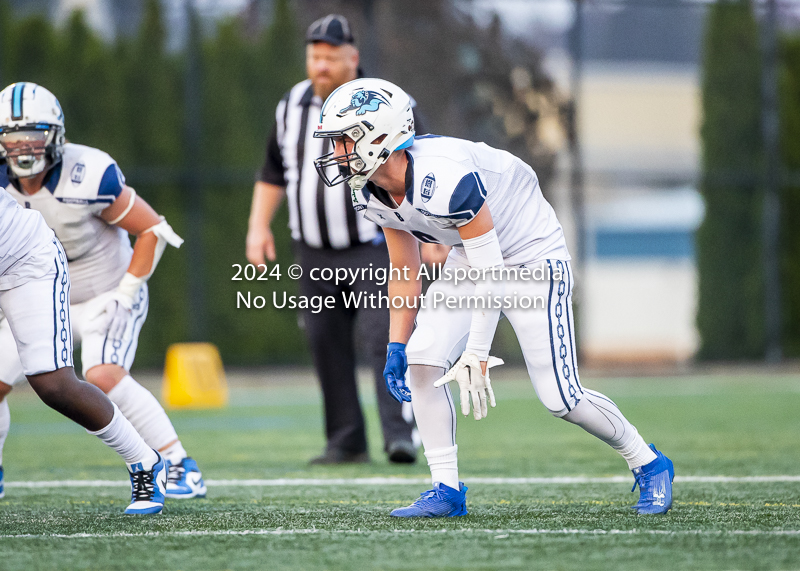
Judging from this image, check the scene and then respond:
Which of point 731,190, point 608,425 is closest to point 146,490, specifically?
point 608,425

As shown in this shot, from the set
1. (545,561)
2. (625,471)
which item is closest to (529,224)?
(545,561)

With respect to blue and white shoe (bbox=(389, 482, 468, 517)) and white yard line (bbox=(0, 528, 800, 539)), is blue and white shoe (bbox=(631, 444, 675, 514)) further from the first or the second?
blue and white shoe (bbox=(389, 482, 468, 517))

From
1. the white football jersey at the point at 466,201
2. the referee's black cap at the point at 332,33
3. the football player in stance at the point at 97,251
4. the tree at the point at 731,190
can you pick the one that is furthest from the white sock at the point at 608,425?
the tree at the point at 731,190

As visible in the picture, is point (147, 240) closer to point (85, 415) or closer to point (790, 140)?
point (85, 415)

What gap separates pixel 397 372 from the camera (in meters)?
3.69

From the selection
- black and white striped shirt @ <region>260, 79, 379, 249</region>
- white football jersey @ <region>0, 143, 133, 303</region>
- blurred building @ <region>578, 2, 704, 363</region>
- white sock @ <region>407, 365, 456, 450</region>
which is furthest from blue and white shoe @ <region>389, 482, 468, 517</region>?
blurred building @ <region>578, 2, 704, 363</region>

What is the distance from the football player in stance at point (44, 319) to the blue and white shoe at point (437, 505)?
99cm

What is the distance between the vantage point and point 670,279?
59.2 ft

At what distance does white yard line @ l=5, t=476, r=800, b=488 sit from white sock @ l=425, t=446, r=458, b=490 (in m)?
1.02

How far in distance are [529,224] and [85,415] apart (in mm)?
1637

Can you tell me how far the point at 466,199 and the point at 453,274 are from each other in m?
0.39

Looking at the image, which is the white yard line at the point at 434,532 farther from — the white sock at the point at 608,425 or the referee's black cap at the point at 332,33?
the referee's black cap at the point at 332,33

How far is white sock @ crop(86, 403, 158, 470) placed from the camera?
3.67m

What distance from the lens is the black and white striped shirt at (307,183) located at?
5.51 metres
